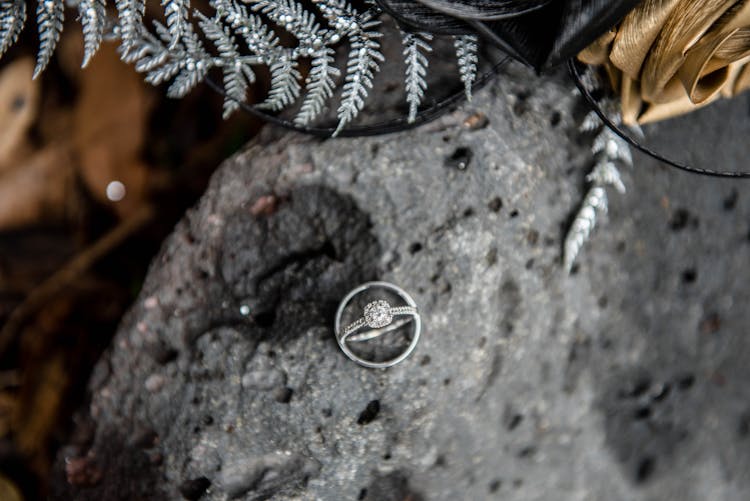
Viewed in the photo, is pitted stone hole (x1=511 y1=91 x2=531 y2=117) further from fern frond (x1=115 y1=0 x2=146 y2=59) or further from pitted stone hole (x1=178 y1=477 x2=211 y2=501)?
pitted stone hole (x1=178 y1=477 x2=211 y2=501)

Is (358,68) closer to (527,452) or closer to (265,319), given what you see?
(265,319)

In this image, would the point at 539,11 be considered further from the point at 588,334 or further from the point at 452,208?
the point at 588,334

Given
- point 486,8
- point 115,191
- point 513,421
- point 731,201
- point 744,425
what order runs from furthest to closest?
→ point 115,191 → point 744,425 → point 731,201 → point 513,421 → point 486,8

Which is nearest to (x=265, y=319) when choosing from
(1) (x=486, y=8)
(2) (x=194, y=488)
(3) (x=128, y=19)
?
(2) (x=194, y=488)

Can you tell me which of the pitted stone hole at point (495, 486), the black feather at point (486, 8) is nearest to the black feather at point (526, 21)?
the black feather at point (486, 8)

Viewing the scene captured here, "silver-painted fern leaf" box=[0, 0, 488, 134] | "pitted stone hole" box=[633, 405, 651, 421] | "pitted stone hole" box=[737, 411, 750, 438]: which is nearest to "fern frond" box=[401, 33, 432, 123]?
"silver-painted fern leaf" box=[0, 0, 488, 134]

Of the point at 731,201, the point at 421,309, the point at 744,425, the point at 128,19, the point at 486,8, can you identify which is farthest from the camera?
the point at 744,425

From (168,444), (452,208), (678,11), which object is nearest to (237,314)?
(168,444)
